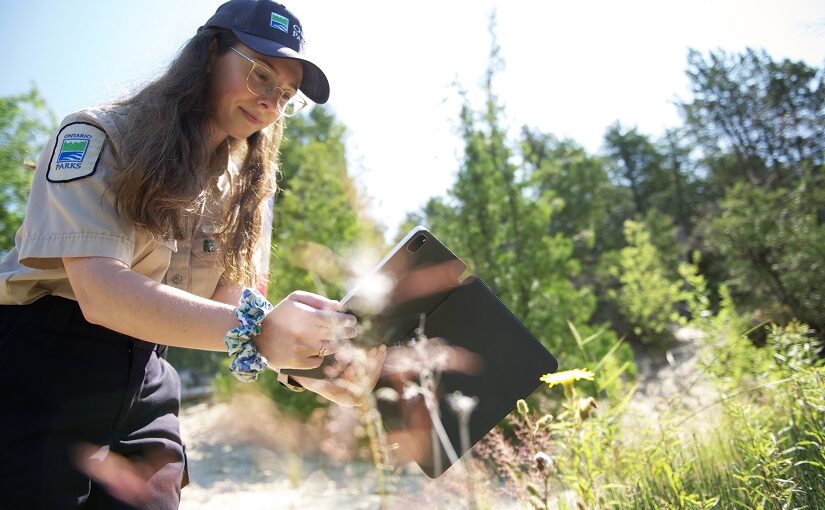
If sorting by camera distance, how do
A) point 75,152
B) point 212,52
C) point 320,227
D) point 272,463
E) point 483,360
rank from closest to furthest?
point 75,152
point 483,360
point 212,52
point 272,463
point 320,227

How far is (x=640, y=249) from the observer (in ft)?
41.9

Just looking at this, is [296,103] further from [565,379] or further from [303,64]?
[565,379]

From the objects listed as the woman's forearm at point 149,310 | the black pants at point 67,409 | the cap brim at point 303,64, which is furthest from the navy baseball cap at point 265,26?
the black pants at point 67,409

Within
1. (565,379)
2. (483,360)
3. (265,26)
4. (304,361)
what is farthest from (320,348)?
(265,26)

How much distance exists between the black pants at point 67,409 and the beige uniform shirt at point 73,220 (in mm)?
78

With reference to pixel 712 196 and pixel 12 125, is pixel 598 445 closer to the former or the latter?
A: pixel 12 125

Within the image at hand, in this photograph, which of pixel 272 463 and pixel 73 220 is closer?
pixel 73 220

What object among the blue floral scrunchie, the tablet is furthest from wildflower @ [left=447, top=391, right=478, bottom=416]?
the blue floral scrunchie

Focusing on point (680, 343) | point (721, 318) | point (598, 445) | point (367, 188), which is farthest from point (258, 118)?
point (680, 343)

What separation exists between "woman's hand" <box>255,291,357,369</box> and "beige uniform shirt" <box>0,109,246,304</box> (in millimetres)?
353

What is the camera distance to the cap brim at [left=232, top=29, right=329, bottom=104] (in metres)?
1.34

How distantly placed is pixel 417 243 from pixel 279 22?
2.47 ft

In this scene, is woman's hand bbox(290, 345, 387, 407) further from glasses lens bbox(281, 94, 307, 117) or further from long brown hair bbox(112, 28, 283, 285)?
glasses lens bbox(281, 94, 307, 117)

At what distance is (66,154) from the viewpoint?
3.51 ft
